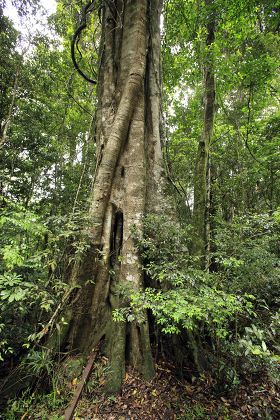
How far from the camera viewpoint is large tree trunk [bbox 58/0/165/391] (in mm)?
2969

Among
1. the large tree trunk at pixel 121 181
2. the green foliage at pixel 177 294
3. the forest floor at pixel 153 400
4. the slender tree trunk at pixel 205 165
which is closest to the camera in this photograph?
the green foliage at pixel 177 294

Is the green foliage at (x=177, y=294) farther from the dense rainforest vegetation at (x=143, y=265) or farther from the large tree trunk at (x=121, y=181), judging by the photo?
the large tree trunk at (x=121, y=181)

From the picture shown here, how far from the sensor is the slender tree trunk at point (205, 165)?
427cm

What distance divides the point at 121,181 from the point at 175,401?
10.1 feet

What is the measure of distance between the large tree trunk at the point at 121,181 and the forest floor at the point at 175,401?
0.50 ft

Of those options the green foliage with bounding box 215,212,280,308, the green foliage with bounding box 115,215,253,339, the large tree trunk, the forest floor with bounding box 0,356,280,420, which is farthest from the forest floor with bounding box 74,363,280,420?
the green foliage with bounding box 215,212,280,308

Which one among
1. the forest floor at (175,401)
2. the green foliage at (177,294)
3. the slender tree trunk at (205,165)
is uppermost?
the slender tree trunk at (205,165)

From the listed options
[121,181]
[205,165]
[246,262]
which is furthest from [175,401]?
[205,165]

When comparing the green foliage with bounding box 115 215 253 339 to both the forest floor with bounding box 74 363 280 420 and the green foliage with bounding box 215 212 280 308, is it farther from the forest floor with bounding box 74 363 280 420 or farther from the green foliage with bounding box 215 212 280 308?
the forest floor with bounding box 74 363 280 420

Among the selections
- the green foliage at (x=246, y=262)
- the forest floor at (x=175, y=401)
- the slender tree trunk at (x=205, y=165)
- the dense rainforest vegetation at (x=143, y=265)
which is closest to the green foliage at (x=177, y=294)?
the dense rainforest vegetation at (x=143, y=265)

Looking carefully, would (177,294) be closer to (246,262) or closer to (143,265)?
(143,265)

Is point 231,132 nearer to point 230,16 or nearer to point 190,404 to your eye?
point 230,16

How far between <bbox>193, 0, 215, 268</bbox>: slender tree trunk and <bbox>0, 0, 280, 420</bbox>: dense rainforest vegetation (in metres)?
0.03

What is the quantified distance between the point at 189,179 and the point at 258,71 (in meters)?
4.23
